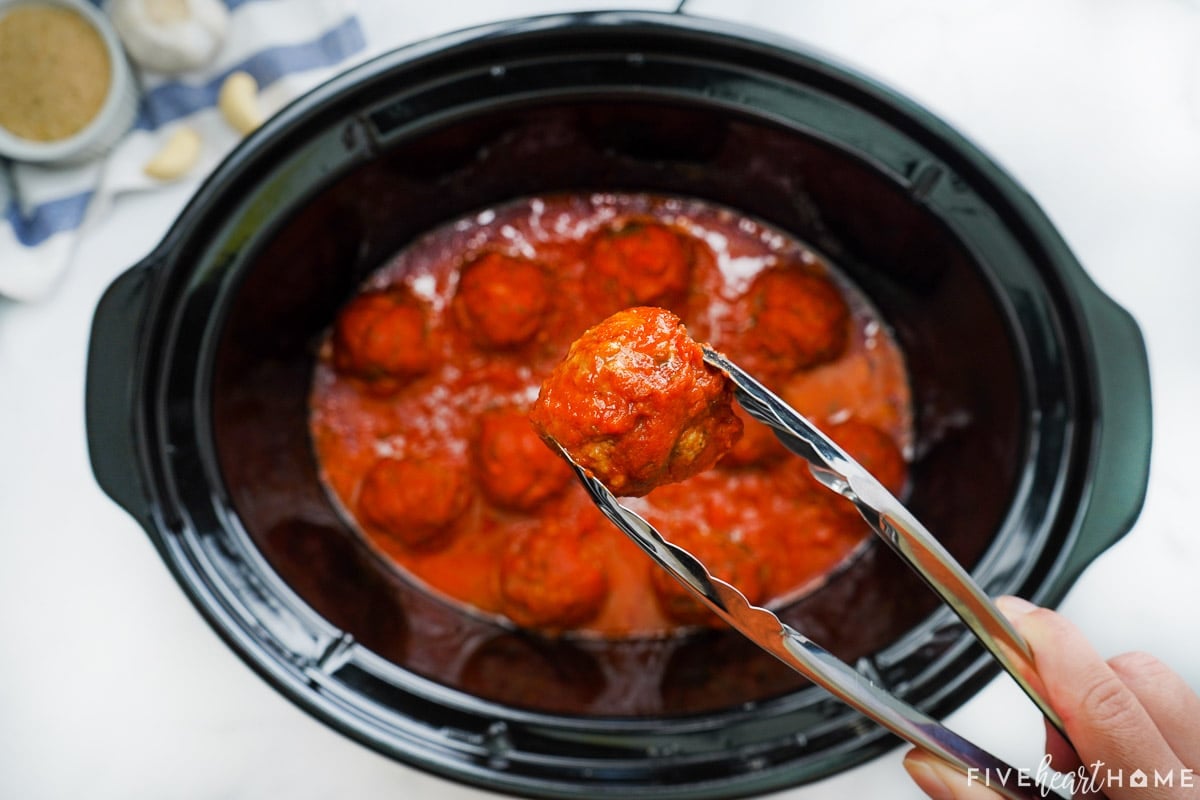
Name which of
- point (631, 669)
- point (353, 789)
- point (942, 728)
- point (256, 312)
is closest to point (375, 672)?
point (353, 789)

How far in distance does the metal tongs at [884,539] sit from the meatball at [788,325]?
59cm

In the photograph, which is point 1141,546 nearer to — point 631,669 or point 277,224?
point 631,669

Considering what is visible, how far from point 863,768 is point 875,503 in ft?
2.35

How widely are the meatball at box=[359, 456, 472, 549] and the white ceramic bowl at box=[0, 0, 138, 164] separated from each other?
0.67 m

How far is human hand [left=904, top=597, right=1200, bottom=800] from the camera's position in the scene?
3.31 feet

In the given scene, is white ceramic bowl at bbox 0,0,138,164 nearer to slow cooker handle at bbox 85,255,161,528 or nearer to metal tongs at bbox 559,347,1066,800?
slow cooker handle at bbox 85,255,161,528

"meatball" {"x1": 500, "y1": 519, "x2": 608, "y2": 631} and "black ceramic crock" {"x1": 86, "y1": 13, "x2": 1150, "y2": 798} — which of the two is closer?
"black ceramic crock" {"x1": 86, "y1": 13, "x2": 1150, "y2": 798}

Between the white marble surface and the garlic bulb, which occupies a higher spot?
the garlic bulb

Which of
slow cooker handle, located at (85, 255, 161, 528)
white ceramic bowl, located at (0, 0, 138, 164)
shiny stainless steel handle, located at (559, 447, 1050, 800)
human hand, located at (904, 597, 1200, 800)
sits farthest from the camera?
white ceramic bowl, located at (0, 0, 138, 164)

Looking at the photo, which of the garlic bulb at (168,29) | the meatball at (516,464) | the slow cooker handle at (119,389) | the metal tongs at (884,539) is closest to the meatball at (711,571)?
the meatball at (516,464)

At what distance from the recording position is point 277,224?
1215mm

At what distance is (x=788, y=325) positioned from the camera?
1480 millimetres

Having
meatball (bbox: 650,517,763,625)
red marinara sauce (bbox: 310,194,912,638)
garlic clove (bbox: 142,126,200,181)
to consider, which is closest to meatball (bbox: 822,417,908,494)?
red marinara sauce (bbox: 310,194,912,638)

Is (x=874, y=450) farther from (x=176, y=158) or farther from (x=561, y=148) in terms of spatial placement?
(x=176, y=158)
